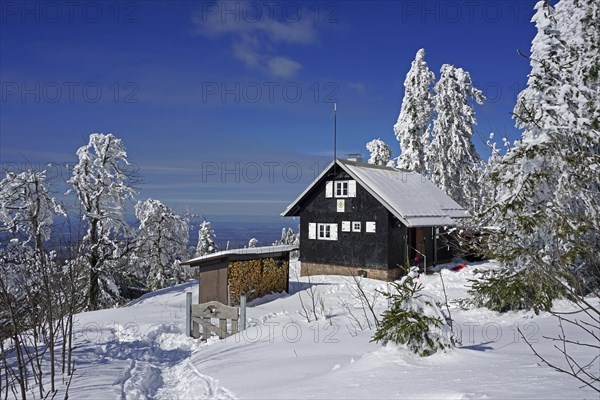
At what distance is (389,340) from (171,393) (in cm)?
438

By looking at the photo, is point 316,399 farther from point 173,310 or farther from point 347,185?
point 347,185

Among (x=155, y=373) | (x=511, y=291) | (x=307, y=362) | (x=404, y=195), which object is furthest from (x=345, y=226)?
(x=307, y=362)

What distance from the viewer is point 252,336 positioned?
39.9 feet

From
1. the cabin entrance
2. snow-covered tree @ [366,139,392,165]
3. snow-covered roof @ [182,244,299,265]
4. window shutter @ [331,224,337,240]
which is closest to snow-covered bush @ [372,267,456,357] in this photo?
snow-covered roof @ [182,244,299,265]

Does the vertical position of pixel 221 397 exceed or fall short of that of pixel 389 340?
it falls short

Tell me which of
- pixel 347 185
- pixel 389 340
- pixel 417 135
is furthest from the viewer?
pixel 417 135

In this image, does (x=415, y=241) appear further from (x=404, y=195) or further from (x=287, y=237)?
(x=287, y=237)

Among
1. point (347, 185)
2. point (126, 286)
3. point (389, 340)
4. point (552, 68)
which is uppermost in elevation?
point (552, 68)

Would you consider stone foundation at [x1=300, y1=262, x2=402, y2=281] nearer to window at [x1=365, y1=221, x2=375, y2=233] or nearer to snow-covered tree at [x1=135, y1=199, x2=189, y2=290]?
window at [x1=365, y1=221, x2=375, y2=233]

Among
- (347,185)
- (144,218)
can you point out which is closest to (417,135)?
(347,185)

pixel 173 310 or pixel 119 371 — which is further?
pixel 173 310

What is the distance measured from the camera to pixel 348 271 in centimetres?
2661

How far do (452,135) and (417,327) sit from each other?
116 feet

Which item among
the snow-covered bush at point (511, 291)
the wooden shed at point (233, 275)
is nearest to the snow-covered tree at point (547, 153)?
the snow-covered bush at point (511, 291)
